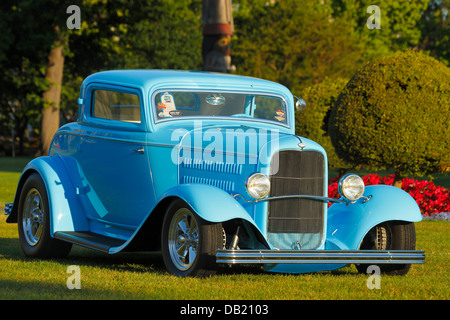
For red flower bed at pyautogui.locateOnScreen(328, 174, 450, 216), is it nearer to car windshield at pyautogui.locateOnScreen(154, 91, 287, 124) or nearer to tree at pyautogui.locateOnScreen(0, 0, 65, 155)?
car windshield at pyautogui.locateOnScreen(154, 91, 287, 124)

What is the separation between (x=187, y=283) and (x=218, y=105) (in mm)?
2491

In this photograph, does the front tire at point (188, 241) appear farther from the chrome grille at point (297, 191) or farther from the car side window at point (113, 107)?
the car side window at point (113, 107)

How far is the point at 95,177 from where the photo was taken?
885cm

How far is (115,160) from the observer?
27.9ft

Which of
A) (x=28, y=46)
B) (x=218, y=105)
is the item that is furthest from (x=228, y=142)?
(x=28, y=46)

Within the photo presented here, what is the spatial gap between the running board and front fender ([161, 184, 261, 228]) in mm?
1163

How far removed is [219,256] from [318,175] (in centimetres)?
141

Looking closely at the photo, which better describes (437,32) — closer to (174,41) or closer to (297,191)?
(174,41)

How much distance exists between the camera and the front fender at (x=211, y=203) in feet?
22.2

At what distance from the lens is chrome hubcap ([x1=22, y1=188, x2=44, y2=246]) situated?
9136mm

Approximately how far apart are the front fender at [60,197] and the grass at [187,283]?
41 centimetres

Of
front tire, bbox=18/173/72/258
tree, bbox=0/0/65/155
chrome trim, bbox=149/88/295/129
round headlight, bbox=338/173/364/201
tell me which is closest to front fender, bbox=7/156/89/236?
front tire, bbox=18/173/72/258

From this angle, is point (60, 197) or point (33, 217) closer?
point (60, 197)

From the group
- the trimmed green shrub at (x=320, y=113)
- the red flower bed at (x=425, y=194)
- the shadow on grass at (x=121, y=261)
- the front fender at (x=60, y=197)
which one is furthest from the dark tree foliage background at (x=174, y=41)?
the front fender at (x=60, y=197)
